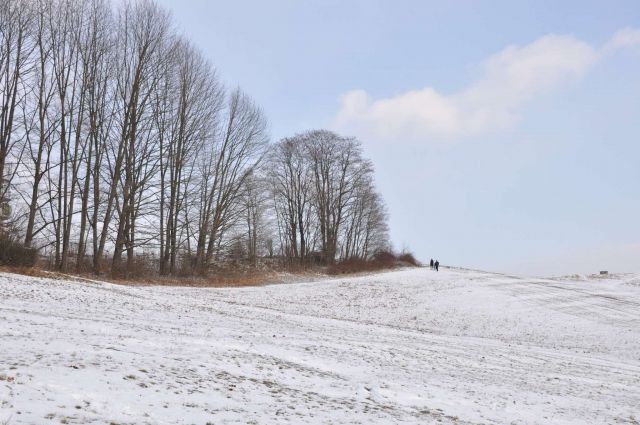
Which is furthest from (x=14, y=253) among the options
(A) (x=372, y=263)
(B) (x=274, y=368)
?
(A) (x=372, y=263)

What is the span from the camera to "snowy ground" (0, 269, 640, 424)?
5.59 m

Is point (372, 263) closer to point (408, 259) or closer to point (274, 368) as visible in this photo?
point (408, 259)

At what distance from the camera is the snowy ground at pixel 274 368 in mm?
5594

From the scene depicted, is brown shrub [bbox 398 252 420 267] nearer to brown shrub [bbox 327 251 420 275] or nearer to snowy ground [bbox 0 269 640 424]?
brown shrub [bbox 327 251 420 275]

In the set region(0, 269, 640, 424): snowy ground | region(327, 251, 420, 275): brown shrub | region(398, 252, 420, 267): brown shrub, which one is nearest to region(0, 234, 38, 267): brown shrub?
region(0, 269, 640, 424): snowy ground

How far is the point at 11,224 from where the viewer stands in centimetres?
2289

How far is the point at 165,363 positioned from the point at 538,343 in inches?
651

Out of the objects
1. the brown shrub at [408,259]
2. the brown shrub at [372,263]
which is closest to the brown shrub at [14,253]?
the brown shrub at [372,263]

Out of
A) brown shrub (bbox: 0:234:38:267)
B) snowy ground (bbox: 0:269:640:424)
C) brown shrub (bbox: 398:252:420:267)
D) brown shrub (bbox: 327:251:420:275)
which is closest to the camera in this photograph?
snowy ground (bbox: 0:269:640:424)

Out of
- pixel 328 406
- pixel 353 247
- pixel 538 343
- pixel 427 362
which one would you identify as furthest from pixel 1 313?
pixel 353 247

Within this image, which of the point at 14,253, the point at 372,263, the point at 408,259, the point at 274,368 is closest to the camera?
the point at 274,368

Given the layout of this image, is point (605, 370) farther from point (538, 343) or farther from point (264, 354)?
point (264, 354)

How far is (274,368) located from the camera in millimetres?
8609

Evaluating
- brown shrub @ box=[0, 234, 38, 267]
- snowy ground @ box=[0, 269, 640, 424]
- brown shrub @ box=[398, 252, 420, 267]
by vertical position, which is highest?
brown shrub @ box=[398, 252, 420, 267]
